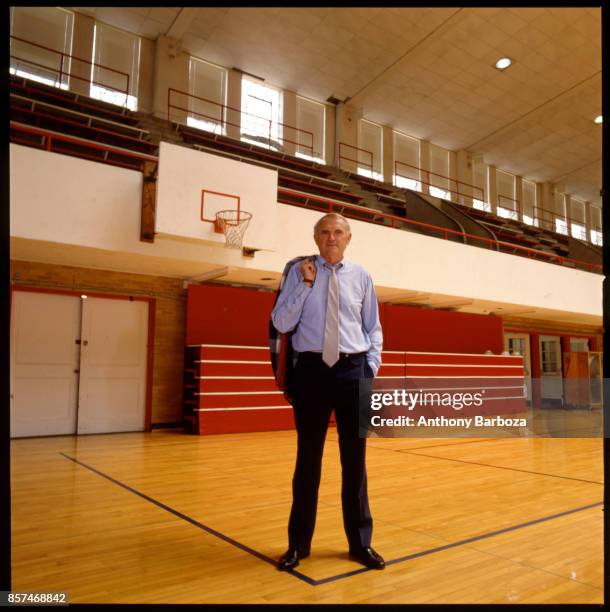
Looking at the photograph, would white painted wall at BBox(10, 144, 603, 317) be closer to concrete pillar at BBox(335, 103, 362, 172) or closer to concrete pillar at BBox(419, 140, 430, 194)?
concrete pillar at BBox(419, 140, 430, 194)

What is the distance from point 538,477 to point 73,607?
4.38m

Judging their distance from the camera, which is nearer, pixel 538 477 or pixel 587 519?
pixel 587 519

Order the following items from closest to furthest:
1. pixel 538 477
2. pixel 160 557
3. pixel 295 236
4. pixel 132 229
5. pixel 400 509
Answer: pixel 160 557 < pixel 400 509 < pixel 538 477 < pixel 132 229 < pixel 295 236

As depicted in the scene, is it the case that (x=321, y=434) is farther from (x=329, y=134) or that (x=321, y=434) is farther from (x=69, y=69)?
(x=329, y=134)

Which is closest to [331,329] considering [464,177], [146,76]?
[146,76]

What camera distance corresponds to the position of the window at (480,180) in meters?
18.3

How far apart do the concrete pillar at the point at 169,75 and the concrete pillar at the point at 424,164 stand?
7769mm

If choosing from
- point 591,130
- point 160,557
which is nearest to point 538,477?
point 160,557

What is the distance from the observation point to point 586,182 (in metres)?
20.5

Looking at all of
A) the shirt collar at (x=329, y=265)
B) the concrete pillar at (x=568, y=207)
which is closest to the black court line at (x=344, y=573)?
the shirt collar at (x=329, y=265)

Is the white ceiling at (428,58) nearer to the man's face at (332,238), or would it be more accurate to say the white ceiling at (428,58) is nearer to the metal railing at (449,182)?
the metal railing at (449,182)

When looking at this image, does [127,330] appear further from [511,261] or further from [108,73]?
[511,261]

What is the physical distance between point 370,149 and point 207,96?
5.16m

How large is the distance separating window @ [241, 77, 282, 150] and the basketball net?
22.8ft
